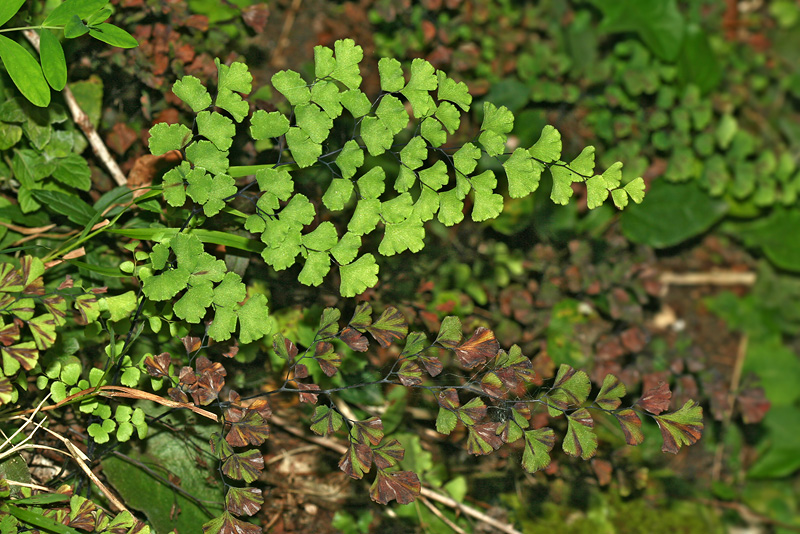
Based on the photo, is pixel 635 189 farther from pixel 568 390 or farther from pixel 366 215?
pixel 366 215

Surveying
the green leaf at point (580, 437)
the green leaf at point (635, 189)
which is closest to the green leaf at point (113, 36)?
the green leaf at point (635, 189)

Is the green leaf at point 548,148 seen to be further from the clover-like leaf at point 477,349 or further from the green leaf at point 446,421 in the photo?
the green leaf at point 446,421

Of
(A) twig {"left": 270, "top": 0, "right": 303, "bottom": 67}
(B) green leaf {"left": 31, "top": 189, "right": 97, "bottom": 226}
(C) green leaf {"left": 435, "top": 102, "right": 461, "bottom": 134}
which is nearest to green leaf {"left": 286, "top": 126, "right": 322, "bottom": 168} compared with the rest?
(C) green leaf {"left": 435, "top": 102, "right": 461, "bottom": 134}

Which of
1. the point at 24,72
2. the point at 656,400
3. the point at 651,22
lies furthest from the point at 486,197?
the point at 651,22

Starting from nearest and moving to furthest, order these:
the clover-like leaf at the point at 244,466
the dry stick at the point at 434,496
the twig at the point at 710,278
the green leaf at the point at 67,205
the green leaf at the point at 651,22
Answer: the clover-like leaf at the point at 244,466 < the green leaf at the point at 67,205 < the dry stick at the point at 434,496 < the green leaf at the point at 651,22 < the twig at the point at 710,278

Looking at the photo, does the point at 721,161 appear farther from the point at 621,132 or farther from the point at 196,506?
the point at 196,506

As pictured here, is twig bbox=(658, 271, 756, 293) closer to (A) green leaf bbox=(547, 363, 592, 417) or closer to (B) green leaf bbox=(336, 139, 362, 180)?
(A) green leaf bbox=(547, 363, 592, 417)

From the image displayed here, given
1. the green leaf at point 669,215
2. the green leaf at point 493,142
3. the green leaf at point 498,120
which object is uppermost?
the green leaf at point 498,120

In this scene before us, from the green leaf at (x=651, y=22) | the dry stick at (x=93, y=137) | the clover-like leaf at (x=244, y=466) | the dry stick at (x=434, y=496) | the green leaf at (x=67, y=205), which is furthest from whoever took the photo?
the green leaf at (x=651, y=22)
